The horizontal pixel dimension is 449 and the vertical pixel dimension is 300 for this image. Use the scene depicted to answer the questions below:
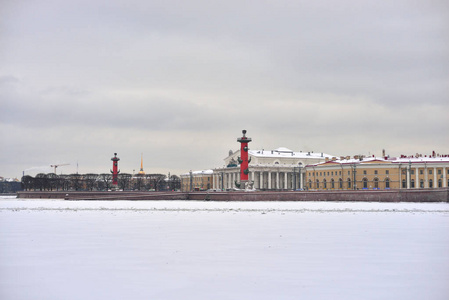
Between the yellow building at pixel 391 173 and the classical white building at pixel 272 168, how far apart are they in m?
15.4

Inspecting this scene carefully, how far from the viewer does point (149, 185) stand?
110m

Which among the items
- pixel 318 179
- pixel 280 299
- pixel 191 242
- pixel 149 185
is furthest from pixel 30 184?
pixel 280 299

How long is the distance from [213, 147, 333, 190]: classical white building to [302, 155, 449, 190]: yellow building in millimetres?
15401

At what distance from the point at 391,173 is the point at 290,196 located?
34.6 meters

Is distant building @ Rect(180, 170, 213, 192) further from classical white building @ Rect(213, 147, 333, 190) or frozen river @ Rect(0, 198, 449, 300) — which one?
frozen river @ Rect(0, 198, 449, 300)

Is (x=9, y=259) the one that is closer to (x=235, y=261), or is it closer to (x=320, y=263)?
(x=235, y=261)

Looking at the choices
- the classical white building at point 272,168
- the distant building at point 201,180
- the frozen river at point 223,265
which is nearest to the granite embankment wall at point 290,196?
the frozen river at point 223,265

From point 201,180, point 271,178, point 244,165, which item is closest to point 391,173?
point 244,165

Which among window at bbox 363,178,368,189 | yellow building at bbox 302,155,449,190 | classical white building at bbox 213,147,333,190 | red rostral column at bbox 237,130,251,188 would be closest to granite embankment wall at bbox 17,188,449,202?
red rostral column at bbox 237,130,251,188

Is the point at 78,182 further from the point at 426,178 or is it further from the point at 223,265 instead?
the point at 223,265

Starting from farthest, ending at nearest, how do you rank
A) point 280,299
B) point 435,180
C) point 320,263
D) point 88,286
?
1. point 435,180
2. point 320,263
3. point 88,286
4. point 280,299

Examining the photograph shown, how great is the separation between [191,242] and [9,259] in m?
4.19

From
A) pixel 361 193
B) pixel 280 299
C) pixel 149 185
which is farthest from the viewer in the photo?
pixel 149 185

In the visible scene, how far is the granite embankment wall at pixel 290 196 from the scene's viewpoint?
41812mm
